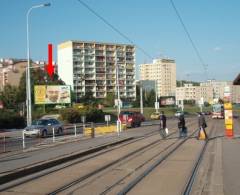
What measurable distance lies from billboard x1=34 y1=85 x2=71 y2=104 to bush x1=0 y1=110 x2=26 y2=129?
21.9 m

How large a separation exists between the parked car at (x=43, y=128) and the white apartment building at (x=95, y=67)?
11764 cm

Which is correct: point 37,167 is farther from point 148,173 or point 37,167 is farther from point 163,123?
point 163,123

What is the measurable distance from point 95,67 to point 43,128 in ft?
415

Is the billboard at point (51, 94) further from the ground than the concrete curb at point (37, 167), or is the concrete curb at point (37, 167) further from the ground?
the billboard at point (51, 94)

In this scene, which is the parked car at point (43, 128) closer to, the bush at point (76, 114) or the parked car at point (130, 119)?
the parked car at point (130, 119)

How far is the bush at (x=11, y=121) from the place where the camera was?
2360 inches

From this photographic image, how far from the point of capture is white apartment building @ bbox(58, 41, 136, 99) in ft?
525

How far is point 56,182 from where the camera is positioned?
1192 cm

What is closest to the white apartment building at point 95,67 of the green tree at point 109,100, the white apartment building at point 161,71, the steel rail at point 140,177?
the white apartment building at point 161,71

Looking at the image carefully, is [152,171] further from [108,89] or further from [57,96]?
[108,89]

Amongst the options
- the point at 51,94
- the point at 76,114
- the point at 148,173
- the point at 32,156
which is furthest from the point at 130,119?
the point at 51,94

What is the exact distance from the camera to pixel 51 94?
8775cm

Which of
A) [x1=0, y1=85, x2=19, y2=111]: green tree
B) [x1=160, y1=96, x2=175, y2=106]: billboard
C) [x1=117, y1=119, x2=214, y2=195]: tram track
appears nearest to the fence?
[x1=117, y1=119, x2=214, y2=195]: tram track

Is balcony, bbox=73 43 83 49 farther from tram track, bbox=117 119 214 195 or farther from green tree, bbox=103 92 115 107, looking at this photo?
tram track, bbox=117 119 214 195
